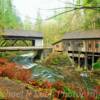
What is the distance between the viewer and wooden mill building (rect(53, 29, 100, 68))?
3919 cm

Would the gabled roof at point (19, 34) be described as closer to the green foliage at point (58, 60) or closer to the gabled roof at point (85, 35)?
the gabled roof at point (85, 35)

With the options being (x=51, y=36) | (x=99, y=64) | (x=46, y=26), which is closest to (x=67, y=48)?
(x=99, y=64)

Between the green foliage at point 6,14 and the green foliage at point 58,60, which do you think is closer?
the green foliage at point 58,60

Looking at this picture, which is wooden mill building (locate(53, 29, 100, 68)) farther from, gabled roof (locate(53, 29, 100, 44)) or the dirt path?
the dirt path

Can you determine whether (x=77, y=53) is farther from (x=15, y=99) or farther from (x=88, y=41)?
(x=15, y=99)

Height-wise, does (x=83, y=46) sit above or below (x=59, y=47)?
above

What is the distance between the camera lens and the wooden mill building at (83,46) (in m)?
39.2

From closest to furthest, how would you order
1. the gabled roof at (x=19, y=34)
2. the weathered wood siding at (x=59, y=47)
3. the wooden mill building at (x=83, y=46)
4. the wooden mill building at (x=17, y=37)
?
the wooden mill building at (x=83, y=46), the wooden mill building at (x=17, y=37), the gabled roof at (x=19, y=34), the weathered wood siding at (x=59, y=47)

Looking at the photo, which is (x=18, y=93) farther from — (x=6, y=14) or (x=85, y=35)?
(x=6, y=14)

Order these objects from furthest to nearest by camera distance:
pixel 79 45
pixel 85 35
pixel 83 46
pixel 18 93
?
1. pixel 79 45
2. pixel 83 46
3. pixel 85 35
4. pixel 18 93

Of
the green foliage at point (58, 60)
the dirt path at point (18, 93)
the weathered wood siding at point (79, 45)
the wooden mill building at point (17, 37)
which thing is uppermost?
the wooden mill building at point (17, 37)

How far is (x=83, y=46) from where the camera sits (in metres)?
41.6

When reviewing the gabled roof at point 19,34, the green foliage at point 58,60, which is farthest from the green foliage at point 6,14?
the green foliage at point 58,60

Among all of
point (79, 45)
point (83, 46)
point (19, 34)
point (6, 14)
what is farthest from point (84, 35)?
point (6, 14)
